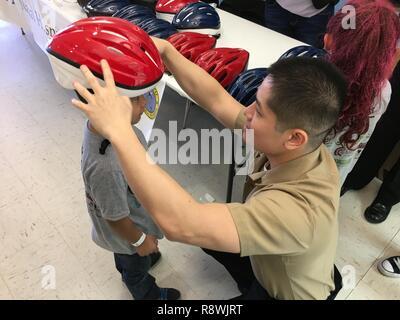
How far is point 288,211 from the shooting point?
2.48 ft

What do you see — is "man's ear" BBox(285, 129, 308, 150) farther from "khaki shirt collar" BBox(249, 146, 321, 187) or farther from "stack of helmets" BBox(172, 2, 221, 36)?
"stack of helmets" BBox(172, 2, 221, 36)

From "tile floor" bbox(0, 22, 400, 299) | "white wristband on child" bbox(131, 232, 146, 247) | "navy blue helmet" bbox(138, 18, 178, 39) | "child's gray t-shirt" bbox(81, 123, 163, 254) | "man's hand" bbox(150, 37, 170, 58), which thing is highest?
"man's hand" bbox(150, 37, 170, 58)

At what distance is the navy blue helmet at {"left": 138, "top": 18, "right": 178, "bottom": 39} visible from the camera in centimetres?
178

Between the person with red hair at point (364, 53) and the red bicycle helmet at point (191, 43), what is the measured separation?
2.20 feet

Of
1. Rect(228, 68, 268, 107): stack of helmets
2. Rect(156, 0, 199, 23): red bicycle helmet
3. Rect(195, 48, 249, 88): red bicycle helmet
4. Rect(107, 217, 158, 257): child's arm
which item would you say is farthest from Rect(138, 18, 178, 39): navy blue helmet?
Rect(107, 217, 158, 257): child's arm

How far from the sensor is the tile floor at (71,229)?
1.62m

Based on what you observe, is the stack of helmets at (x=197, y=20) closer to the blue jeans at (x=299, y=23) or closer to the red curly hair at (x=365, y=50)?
the blue jeans at (x=299, y=23)

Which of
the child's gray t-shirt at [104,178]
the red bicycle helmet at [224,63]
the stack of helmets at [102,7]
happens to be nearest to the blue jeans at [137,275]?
the child's gray t-shirt at [104,178]

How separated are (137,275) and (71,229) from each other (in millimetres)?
637

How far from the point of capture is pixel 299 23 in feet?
6.94

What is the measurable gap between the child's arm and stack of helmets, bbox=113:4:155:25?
4.14ft

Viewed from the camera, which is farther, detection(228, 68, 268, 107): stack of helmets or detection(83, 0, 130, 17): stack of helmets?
detection(83, 0, 130, 17): stack of helmets
